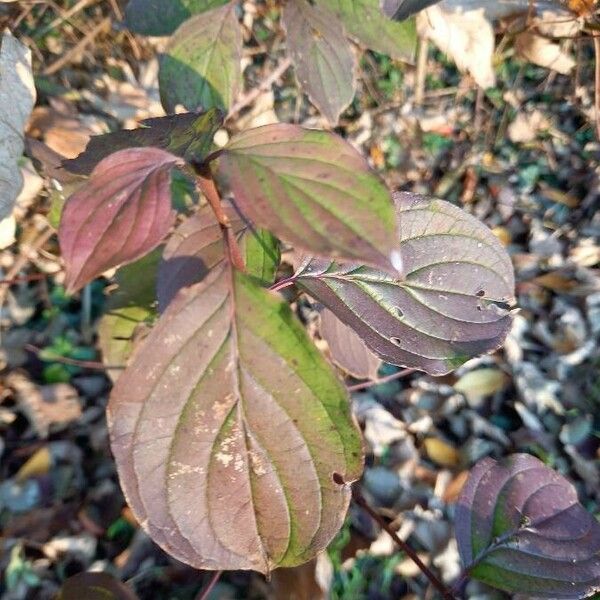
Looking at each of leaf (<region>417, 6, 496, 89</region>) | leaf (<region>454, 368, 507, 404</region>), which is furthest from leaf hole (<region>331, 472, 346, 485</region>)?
leaf (<region>417, 6, 496, 89</region>)

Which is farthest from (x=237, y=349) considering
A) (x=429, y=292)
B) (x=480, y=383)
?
(x=480, y=383)

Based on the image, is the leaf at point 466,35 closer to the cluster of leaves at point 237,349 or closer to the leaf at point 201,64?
the leaf at point 201,64

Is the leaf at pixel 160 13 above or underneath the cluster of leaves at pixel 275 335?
above

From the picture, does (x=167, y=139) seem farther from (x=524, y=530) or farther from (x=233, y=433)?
(x=524, y=530)

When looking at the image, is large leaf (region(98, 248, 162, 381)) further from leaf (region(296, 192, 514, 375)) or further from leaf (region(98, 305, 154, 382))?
leaf (region(296, 192, 514, 375))

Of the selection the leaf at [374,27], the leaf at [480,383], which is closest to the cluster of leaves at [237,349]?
the leaf at [374,27]

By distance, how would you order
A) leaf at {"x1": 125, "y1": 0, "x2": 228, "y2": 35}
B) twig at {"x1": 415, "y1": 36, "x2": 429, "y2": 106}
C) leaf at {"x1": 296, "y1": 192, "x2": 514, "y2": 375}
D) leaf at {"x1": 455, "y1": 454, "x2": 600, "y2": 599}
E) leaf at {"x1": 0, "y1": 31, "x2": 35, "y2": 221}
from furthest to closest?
1. twig at {"x1": 415, "y1": 36, "x2": 429, "y2": 106}
2. leaf at {"x1": 125, "y1": 0, "x2": 228, "y2": 35}
3. leaf at {"x1": 0, "y1": 31, "x2": 35, "y2": 221}
4. leaf at {"x1": 455, "y1": 454, "x2": 600, "y2": 599}
5. leaf at {"x1": 296, "y1": 192, "x2": 514, "y2": 375}
